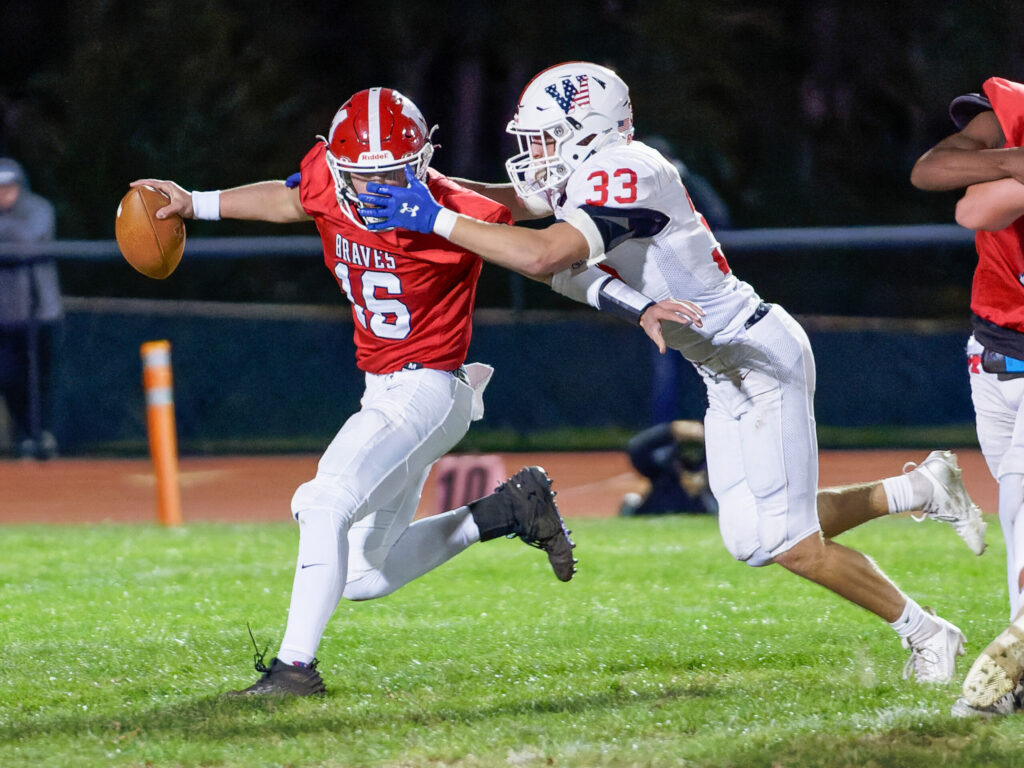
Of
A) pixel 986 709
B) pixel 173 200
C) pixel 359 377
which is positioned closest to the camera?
pixel 986 709

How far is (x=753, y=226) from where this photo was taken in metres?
17.9

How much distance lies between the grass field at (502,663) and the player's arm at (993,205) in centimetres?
136

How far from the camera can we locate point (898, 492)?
5125 mm

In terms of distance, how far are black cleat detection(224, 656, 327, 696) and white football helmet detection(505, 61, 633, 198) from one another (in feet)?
5.33

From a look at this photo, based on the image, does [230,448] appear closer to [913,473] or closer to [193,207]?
[193,207]

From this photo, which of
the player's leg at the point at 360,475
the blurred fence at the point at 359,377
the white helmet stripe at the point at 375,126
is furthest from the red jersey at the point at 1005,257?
the blurred fence at the point at 359,377

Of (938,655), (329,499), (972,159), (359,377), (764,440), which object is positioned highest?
(972,159)

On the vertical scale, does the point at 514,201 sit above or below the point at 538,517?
above

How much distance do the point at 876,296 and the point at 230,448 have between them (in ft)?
26.7

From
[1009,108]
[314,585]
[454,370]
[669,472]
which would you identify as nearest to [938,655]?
[1009,108]

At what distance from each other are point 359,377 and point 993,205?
853 centimetres

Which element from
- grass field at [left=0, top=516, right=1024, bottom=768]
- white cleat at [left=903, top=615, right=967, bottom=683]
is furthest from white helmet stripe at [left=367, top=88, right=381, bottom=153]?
white cleat at [left=903, top=615, right=967, bottom=683]

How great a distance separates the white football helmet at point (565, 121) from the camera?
4.56 metres

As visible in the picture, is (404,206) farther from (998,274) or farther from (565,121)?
(998,274)
